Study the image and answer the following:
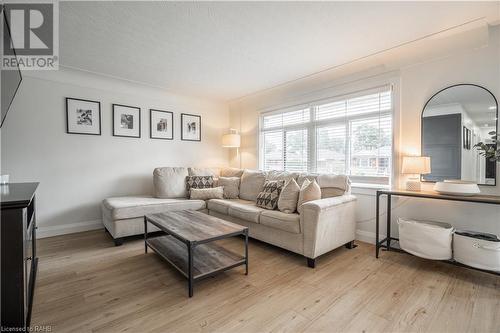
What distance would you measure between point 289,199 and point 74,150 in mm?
3208

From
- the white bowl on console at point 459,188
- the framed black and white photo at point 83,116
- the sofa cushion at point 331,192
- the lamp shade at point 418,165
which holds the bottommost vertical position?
the sofa cushion at point 331,192

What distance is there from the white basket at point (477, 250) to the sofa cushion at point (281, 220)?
146cm

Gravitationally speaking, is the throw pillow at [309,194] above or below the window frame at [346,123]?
below

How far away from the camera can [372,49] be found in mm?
2658

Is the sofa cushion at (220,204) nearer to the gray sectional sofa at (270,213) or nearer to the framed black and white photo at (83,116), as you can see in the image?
the gray sectional sofa at (270,213)

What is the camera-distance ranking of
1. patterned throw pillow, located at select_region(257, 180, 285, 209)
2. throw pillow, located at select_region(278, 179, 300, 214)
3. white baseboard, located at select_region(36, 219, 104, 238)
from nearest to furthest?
throw pillow, located at select_region(278, 179, 300, 214) < patterned throw pillow, located at select_region(257, 180, 285, 209) < white baseboard, located at select_region(36, 219, 104, 238)

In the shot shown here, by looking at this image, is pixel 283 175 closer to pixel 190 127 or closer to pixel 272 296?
pixel 272 296

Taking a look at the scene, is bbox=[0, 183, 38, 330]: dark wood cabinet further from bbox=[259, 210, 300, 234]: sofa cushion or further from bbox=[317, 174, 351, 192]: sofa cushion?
bbox=[317, 174, 351, 192]: sofa cushion

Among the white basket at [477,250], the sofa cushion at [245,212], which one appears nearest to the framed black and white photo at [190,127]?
the sofa cushion at [245,212]

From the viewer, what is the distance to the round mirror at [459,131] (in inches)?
92.6

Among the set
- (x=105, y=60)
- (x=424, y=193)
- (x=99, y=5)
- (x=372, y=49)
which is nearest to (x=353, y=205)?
(x=424, y=193)

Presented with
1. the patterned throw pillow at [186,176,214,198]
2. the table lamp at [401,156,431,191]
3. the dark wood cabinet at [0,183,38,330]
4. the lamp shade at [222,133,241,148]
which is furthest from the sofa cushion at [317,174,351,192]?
the dark wood cabinet at [0,183,38,330]

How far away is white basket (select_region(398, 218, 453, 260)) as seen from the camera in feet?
7.30

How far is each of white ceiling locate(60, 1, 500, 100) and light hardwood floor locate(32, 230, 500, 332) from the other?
234cm
